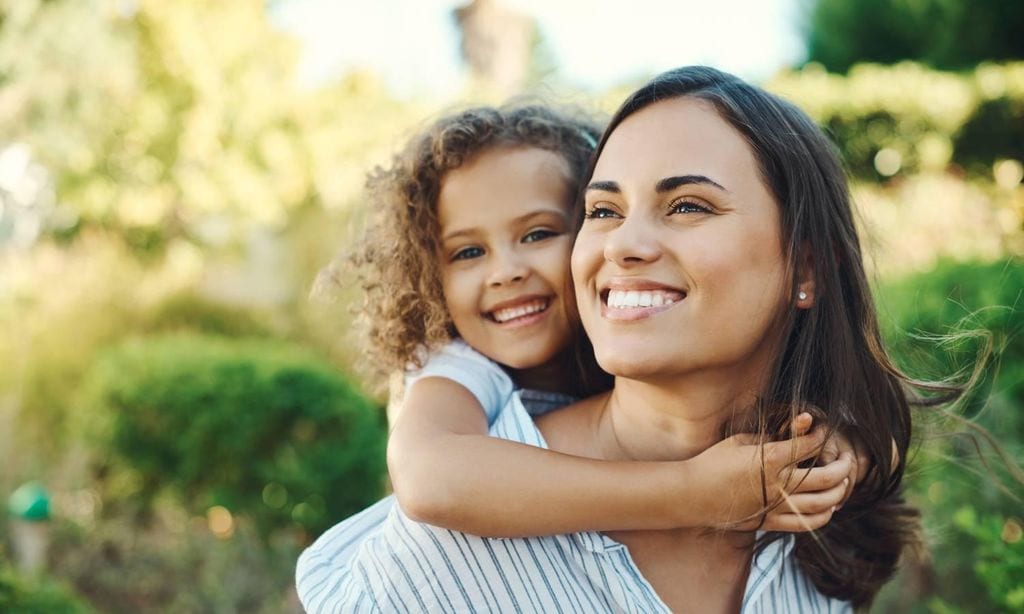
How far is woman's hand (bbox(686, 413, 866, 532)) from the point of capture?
6.74 feet

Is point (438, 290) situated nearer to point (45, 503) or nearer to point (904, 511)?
point (904, 511)

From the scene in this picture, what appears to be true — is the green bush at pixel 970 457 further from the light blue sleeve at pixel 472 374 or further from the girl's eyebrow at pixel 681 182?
the girl's eyebrow at pixel 681 182

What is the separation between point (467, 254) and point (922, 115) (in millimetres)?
12143

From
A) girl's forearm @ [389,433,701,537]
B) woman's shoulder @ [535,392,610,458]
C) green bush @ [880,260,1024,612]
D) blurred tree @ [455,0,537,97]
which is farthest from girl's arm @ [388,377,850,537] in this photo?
blurred tree @ [455,0,537,97]

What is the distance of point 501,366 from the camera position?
2.80 m

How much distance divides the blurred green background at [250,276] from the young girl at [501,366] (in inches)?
21.3

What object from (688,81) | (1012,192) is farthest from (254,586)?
(1012,192)

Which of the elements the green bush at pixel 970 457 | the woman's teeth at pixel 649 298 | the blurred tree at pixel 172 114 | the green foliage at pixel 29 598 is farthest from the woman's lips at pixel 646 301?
the blurred tree at pixel 172 114

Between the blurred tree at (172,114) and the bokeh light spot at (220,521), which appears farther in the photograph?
the blurred tree at (172,114)

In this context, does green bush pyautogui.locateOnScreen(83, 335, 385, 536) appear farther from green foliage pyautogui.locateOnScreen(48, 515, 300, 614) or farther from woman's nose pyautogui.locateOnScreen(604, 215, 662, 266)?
woman's nose pyautogui.locateOnScreen(604, 215, 662, 266)

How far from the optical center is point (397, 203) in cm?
288

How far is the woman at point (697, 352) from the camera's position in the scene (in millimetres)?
2016

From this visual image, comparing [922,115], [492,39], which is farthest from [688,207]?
[922,115]

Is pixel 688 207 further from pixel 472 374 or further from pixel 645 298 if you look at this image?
pixel 472 374
